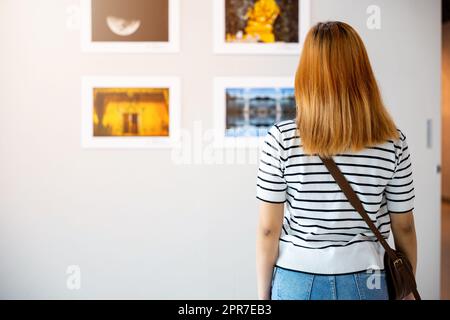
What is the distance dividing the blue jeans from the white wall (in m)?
1.70

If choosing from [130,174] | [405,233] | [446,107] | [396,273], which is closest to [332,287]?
[396,273]

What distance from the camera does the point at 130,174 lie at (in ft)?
10.2

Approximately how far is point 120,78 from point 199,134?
0.63m

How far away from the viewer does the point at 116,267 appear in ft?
10.3

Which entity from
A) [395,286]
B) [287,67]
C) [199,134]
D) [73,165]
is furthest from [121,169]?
[395,286]

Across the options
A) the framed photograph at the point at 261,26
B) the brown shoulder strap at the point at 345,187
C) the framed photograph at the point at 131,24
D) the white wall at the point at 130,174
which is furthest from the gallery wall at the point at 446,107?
the brown shoulder strap at the point at 345,187

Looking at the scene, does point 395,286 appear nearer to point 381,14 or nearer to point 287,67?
point 287,67

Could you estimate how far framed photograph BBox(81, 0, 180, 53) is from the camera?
3.04m

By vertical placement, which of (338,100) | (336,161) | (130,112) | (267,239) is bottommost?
(267,239)

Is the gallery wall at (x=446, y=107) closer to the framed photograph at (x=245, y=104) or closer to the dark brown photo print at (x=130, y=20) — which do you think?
the framed photograph at (x=245, y=104)

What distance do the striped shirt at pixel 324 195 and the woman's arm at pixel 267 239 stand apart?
0.04 metres

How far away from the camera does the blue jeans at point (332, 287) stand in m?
1.39

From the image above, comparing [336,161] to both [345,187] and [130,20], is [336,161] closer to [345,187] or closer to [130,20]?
[345,187]

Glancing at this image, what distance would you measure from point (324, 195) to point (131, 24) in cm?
211
